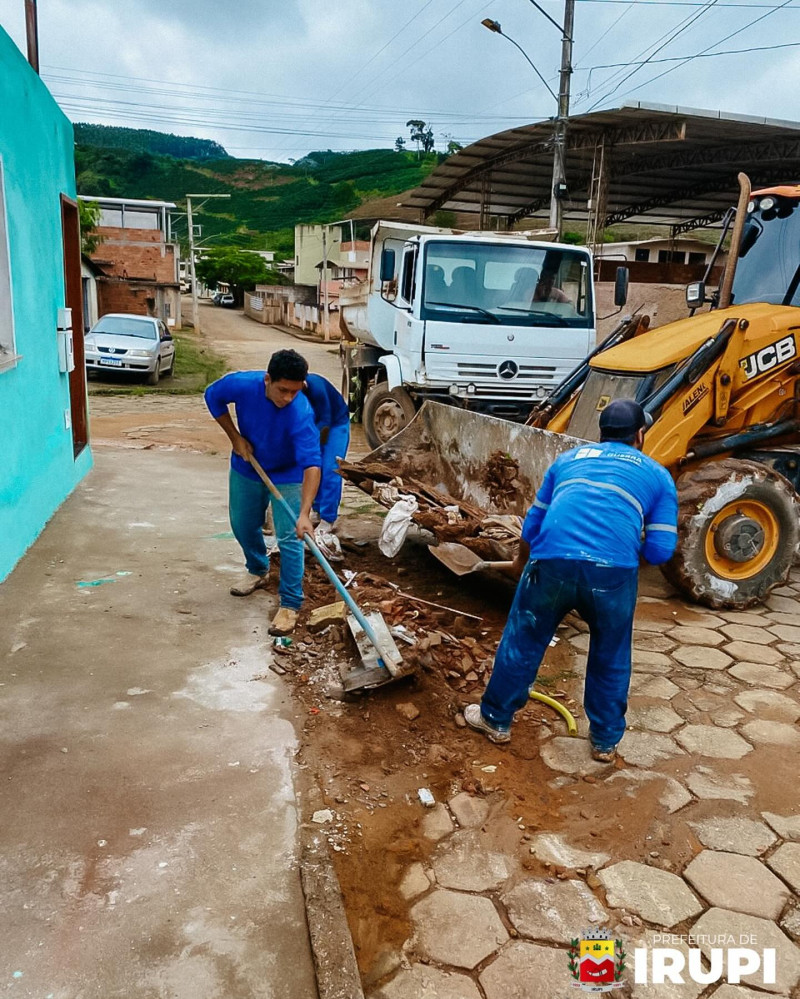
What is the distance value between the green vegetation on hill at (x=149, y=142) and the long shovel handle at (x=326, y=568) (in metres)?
129

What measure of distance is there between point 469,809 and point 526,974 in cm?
76

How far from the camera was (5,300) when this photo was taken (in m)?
4.92

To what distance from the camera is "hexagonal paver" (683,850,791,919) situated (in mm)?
2473

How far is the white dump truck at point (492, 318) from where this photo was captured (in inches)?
329

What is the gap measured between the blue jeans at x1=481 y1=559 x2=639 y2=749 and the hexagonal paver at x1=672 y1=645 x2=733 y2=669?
1.22 meters

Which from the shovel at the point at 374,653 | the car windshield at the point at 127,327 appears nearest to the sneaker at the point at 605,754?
the shovel at the point at 374,653

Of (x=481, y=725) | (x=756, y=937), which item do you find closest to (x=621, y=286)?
(x=481, y=725)

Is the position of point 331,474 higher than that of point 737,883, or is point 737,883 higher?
point 331,474

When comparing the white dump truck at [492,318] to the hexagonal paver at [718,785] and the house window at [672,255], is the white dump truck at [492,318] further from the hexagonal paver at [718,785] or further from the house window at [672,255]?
the house window at [672,255]

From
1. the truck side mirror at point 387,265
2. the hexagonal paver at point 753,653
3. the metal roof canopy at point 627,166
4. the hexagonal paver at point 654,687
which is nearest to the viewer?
the hexagonal paver at point 654,687

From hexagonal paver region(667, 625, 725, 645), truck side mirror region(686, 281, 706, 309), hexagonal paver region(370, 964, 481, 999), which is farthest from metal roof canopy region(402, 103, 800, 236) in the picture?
hexagonal paver region(370, 964, 481, 999)

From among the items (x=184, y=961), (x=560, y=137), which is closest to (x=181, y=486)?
(x=184, y=961)

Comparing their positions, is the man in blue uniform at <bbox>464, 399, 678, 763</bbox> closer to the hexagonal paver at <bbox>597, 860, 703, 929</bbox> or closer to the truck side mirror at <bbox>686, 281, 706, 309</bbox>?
the hexagonal paver at <bbox>597, 860, 703, 929</bbox>

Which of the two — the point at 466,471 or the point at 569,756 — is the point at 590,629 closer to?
the point at 569,756
